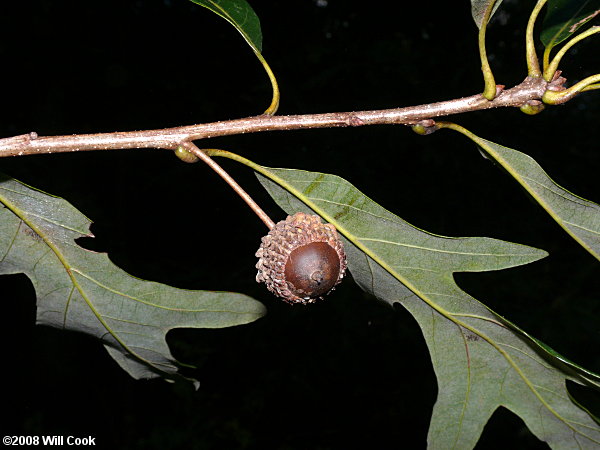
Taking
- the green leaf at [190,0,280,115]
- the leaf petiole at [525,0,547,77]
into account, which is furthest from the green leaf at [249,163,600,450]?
the leaf petiole at [525,0,547,77]

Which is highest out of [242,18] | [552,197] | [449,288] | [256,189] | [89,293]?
[242,18]

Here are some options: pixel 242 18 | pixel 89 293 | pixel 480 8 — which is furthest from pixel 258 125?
pixel 89 293

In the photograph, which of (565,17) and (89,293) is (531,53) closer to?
(565,17)

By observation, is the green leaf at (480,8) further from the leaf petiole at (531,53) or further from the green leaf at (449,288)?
the green leaf at (449,288)

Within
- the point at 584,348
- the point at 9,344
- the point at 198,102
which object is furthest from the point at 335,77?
the point at 9,344

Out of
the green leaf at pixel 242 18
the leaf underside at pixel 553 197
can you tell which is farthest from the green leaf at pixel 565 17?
the green leaf at pixel 242 18

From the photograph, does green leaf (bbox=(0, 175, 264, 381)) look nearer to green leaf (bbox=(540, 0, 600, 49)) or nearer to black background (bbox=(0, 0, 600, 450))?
green leaf (bbox=(540, 0, 600, 49))

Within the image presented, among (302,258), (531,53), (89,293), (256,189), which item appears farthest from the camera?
(256,189)

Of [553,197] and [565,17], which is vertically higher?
[565,17]
